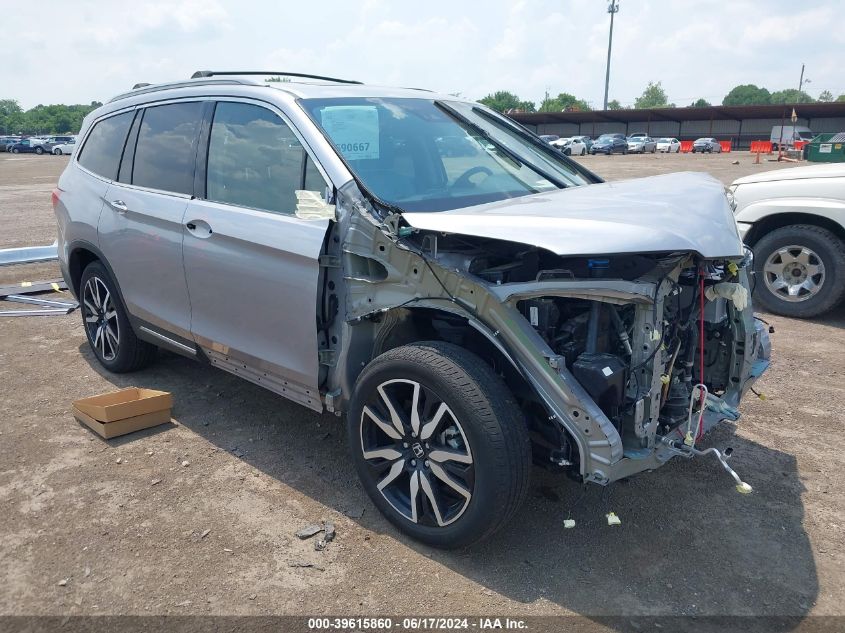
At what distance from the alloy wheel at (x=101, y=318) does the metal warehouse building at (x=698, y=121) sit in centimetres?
5805

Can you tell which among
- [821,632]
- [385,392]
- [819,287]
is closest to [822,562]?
[821,632]

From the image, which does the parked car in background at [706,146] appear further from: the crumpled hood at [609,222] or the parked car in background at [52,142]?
the crumpled hood at [609,222]

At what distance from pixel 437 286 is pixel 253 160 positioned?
1425mm

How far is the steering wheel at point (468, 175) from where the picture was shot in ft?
11.8

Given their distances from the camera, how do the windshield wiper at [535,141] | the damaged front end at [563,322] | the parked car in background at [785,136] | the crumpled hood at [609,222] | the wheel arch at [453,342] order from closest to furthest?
the crumpled hood at [609,222], the damaged front end at [563,322], the wheel arch at [453,342], the windshield wiper at [535,141], the parked car in background at [785,136]

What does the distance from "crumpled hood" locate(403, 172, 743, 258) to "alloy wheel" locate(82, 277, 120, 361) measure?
304 cm

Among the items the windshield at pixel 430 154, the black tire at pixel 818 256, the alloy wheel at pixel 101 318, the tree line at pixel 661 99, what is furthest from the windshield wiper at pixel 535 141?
the tree line at pixel 661 99

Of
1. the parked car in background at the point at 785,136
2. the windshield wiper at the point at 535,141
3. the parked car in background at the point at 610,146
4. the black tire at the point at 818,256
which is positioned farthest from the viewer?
the parked car in background at the point at 610,146

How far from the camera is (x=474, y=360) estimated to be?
9.18ft

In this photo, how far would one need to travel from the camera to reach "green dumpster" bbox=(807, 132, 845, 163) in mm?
22297

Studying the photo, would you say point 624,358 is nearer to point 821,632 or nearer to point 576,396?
point 576,396

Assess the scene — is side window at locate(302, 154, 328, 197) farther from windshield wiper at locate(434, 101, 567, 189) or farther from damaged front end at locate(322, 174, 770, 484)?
windshield wiper at locate(434, 101, 567, 189)

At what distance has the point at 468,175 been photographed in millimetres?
3701

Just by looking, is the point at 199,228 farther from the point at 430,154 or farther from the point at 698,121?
the point at 698,121
